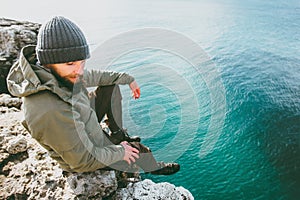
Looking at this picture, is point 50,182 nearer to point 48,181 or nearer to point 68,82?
point 48,181

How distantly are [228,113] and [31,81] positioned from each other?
4.79 metres

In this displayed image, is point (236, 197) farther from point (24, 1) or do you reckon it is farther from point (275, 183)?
point (24, 1)

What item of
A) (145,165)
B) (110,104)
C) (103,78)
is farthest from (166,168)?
(103,78)

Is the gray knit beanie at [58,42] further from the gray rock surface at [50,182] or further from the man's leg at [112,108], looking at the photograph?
the gray rock surface at [50,182]

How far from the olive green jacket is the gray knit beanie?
0.33 feet

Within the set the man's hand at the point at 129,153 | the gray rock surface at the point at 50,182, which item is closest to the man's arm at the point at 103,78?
the man's hand at the point at 129,153

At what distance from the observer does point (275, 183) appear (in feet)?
13.9

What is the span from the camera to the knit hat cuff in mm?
1778

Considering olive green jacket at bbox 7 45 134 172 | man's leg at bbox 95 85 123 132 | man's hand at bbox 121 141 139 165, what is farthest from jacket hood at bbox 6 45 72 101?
man's leg at bbox 95 85 123 132

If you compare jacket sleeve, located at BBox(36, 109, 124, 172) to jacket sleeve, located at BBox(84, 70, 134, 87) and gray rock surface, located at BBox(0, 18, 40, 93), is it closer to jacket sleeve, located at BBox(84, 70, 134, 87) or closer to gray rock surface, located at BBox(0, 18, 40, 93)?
jacket sleeve, located at BBox(84, 70, 134, 87)

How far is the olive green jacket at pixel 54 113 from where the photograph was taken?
1714 mm

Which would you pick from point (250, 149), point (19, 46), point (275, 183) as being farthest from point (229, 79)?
point (19, 46)

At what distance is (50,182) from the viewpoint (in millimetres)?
2457

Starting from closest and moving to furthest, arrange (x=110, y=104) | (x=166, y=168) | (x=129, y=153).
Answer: (x=129, y=153) < (x=110, y=104) < (x=166, y=168)
